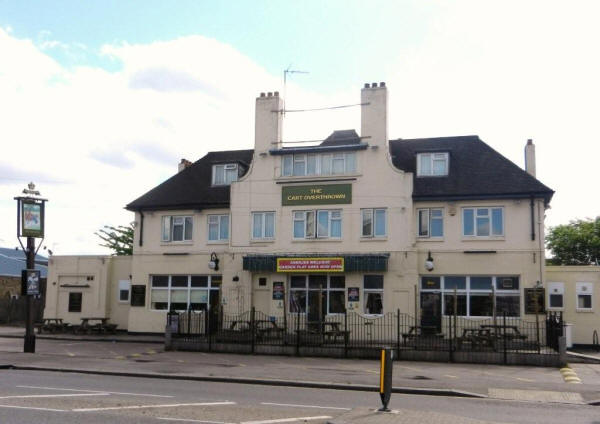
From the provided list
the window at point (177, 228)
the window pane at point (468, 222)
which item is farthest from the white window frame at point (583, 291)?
the window at point (177, 228)

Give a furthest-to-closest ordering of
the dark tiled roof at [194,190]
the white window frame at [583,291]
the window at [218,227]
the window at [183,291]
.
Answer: the dark tiled roof at [194,190]
the window at [218,227]
the window at [183,291]
the white window frame at [583,291]

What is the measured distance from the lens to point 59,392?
13203 mm

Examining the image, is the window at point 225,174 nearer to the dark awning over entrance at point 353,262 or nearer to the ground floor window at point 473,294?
the dark awning over entrance at point 353,262

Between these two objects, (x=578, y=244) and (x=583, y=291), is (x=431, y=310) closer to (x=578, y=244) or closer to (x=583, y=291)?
(x=583, y=291)

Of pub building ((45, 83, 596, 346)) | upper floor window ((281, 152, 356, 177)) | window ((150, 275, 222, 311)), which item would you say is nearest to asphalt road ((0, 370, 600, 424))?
pub building ((45, 83, 596, 346))

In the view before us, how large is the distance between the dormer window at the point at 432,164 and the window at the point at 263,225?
24.0 ft

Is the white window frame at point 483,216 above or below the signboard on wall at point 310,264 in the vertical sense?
above

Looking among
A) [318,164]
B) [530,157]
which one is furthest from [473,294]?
[318,164]

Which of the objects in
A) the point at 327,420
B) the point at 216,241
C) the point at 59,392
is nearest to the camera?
the point at 327,420

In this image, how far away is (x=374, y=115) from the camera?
30406mm

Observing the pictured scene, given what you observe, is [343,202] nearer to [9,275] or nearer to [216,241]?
[216,241]

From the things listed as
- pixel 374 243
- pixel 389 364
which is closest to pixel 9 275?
pixel 374 243

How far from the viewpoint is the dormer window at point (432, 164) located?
99.5 ft

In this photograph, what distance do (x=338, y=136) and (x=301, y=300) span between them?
8.69 meters
